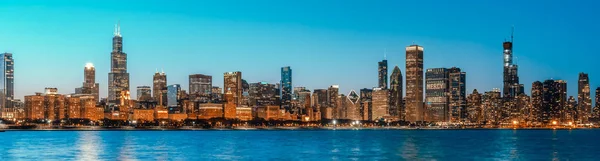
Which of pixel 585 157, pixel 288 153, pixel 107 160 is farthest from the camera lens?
pixel 288 153

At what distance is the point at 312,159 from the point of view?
8106 cm

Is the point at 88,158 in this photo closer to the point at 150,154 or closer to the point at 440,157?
the point at 150,154

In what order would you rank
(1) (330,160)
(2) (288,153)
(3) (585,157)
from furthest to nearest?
(2) (288,153), (3) (585,157), (1) (330,160)

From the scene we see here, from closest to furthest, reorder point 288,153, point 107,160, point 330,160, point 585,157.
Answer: point 107,160 < point 330,160 < point 585,157 < point 288,153

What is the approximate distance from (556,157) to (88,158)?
52.7m

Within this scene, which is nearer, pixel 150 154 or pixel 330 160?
pixel 330 160

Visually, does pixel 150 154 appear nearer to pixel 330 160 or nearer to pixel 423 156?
pixel 330 160

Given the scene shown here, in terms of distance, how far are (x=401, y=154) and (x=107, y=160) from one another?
3546 centimetres

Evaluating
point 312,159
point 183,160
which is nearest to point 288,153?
point 312,159

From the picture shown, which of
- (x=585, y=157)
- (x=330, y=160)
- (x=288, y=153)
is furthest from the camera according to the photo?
(x=288, y=153)

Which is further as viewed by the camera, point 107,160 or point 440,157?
point 440,157

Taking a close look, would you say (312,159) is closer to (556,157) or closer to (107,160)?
(107,160)

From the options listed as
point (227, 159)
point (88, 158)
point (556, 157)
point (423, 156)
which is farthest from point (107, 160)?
point (556, 157)

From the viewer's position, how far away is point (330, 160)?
80.2 metres
